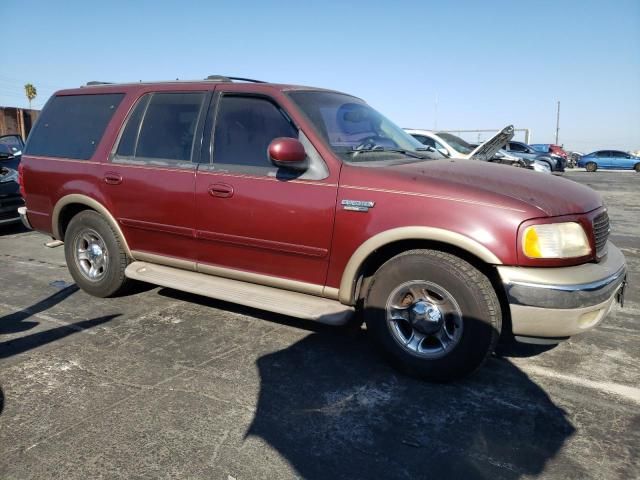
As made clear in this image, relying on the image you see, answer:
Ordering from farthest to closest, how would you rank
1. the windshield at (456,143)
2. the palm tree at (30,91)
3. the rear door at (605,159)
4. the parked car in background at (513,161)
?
the palm tree at (30,91), the rear door at (605,159), the parked car in background at (513,161), the windshield at (456,143)

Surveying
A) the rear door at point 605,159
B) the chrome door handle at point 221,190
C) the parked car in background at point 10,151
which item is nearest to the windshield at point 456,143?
the parked car in background at point 10,151

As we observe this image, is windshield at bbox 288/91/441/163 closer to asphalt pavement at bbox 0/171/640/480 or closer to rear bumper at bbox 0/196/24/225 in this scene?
asphalt pavement at bbox 0/171/640/480

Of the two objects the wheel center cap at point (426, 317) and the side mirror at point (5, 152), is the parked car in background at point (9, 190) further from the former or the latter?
the wheel center cap at point (426, 317)

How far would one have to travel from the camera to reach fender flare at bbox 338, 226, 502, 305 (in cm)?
281

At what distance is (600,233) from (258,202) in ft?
7.46

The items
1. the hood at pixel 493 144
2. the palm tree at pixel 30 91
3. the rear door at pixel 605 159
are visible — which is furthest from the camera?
the palm tree at pixel 30 91

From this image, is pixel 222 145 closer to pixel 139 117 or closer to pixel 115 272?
pixel 139 117

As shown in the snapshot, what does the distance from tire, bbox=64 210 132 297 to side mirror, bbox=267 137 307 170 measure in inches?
79.2

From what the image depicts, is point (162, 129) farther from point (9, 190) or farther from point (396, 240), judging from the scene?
point (9, 190)

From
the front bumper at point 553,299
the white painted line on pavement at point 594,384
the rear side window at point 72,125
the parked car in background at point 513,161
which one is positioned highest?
the parked car in background at point 513,161

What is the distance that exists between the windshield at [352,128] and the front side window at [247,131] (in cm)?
21

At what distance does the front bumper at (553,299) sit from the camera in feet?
8.99

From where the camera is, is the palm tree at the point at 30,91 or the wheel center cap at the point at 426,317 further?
the palm tree at the point at 30,91

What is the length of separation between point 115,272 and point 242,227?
1.61 m
